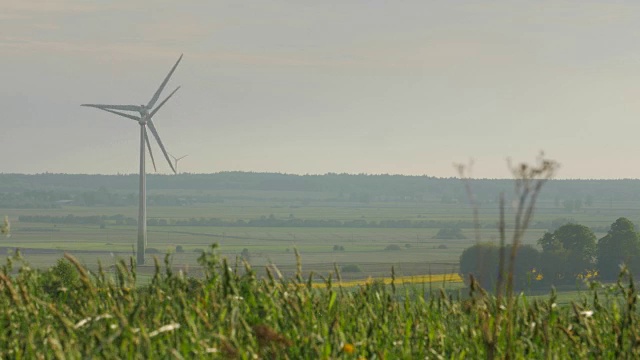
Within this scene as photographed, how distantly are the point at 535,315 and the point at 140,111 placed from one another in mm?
92696

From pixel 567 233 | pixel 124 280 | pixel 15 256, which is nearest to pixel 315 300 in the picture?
pixel 124 280

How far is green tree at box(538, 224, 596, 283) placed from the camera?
163 meters

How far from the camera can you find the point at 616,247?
525 feet

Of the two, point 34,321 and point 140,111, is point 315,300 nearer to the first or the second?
point 34,321

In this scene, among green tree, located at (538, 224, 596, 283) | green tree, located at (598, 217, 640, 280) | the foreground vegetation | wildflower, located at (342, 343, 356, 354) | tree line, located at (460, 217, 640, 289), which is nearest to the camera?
wildflower, located at (342, 343, 356, 354)

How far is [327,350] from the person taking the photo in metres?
6.10

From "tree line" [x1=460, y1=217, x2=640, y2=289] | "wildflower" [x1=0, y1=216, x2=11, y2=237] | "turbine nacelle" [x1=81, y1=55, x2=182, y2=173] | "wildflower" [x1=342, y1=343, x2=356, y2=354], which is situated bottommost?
"tree line" [x1=460, y1=217, x2=640, y2=289]

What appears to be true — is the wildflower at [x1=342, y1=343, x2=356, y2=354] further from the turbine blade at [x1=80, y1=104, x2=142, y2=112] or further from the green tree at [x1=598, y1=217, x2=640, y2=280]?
the green tree at [x1=598, y1=217, x2=640, y2=280]

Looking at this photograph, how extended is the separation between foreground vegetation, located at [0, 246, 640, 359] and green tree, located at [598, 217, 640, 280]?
156 m

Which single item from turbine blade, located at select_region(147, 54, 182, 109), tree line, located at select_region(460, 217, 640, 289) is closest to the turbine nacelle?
turbine blade, located at select_region(147, 54, 182, 109)

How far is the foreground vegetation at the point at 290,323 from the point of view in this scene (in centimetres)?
625

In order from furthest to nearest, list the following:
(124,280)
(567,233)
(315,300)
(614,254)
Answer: (567,233) → (614,254) → (315,300) → (124,280)

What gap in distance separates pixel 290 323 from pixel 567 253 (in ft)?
535

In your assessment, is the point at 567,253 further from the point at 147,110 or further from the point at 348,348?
the point at 348,348
